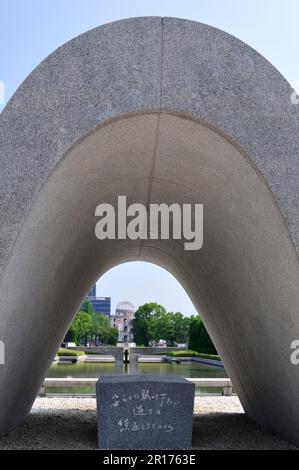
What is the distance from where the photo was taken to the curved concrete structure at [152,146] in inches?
212

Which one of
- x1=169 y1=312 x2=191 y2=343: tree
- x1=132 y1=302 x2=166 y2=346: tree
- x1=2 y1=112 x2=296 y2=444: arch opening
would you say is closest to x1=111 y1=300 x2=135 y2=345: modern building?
x1=132 y1=302 x2=166 y2=346: tree

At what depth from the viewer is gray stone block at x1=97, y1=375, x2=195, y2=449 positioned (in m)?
6.53

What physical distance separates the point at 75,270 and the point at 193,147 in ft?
10.6

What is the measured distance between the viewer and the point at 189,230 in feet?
28.4

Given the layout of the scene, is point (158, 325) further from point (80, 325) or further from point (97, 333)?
point (80, 325)

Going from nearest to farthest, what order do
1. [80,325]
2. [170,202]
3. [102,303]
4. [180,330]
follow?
[170,202] < [80,325] < [180,330] < [102,303]

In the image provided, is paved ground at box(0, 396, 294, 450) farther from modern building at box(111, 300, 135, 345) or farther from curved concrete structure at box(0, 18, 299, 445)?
modern building at box(111, 300, 135, 345)

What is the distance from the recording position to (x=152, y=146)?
20.4 ft

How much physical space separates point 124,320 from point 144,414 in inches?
5533

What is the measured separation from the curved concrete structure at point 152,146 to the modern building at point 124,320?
114 metres

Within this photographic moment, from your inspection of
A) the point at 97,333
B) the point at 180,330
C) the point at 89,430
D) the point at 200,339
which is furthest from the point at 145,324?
the point at 89,430

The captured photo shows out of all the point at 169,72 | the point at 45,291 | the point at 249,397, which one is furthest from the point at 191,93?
the point at 249,397

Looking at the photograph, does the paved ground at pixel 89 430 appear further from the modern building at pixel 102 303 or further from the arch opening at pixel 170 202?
the modern building at pixel 102 303

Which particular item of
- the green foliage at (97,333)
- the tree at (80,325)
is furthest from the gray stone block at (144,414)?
the green foliage at (97,333)
